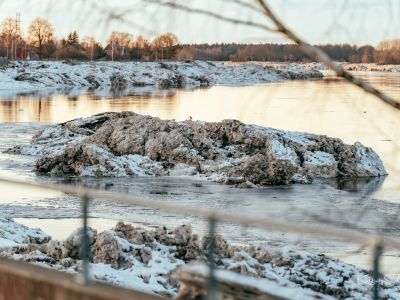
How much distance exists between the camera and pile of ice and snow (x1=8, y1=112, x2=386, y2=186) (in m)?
23.6

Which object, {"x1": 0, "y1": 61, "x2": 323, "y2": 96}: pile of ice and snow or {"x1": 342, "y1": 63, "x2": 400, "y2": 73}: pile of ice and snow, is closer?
{"x1": 342, "y1": 63, "x2": 400, "y2": 73}: pile of ice and snow

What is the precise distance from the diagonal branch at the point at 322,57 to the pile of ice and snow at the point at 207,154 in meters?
18.6

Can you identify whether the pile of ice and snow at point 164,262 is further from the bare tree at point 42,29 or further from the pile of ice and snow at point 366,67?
the pile of ice and snow at point 366,67

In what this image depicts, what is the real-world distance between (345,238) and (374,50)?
93 cm

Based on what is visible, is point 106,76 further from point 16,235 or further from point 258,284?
point 258,284

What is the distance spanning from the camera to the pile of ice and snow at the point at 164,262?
9.98 metres

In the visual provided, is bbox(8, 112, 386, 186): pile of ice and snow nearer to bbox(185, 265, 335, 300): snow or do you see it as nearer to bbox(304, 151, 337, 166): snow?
bbox(304, 151, 337, 166): snow

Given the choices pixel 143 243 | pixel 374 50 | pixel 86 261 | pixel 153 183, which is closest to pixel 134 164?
pixel 153 183

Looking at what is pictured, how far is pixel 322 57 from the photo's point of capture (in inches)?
136

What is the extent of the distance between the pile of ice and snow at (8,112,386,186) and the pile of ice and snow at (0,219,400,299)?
407 inches

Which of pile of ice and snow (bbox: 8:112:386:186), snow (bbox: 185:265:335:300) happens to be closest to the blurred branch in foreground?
snow (bbox: 185:265:335:300)

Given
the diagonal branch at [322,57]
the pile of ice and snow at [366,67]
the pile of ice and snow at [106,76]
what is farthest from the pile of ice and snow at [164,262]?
the pile of ice and snow at [106,76]

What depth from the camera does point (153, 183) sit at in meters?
22.3

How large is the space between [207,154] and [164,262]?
560 inches
